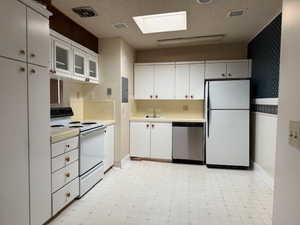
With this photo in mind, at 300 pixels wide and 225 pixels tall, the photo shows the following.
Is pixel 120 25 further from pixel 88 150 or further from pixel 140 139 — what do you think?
pixel 140 139

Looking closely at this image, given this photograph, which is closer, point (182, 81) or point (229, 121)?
point (229, 121)

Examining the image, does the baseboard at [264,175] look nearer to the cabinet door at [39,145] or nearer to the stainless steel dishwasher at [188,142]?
the stainless steel dishwasher at [188,142]

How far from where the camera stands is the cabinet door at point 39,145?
5.32ft

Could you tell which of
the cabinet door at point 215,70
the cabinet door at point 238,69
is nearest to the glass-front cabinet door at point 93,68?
the cabinet door at point 215,70

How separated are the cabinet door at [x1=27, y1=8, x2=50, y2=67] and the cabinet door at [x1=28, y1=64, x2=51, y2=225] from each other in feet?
0.25

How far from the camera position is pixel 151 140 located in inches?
153

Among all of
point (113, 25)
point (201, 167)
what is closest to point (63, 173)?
point (113, 25)

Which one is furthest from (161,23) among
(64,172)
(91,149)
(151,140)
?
(64,172)

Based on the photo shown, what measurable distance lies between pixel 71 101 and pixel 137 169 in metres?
1.68

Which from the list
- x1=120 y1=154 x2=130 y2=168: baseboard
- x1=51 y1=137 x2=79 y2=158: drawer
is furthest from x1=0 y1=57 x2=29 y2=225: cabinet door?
x1=120 y1=154 x2=130 y2=168: baseboard

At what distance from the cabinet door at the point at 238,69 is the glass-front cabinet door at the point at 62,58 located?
2.94 m

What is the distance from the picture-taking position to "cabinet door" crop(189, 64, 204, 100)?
3.86 meters

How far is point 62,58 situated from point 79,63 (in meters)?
0.40

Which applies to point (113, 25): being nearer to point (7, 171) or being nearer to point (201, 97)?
point (201, 97)
